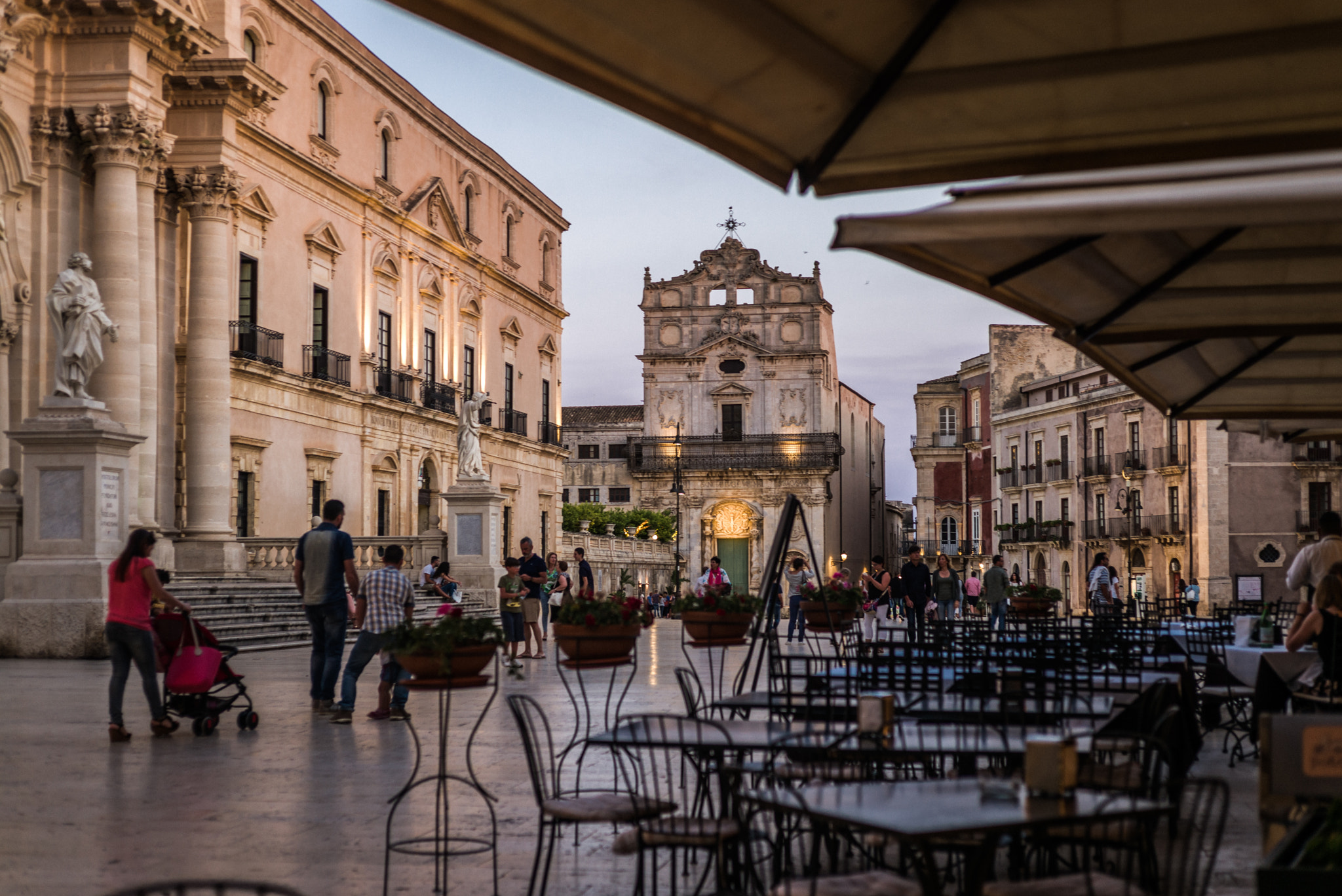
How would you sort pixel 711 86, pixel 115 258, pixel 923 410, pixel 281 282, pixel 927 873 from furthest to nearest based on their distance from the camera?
pixel 923 410 → pixel 281 282 → pixel 115 258 → pixel 711 86 → pixel 927 873

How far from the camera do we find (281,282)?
30656 mm

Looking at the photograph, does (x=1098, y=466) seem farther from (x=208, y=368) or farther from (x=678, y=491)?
(x=208, y=368)

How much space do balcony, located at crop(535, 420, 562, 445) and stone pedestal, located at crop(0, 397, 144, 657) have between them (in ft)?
99.2

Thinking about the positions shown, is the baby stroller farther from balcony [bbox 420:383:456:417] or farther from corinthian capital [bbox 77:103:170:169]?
balcony [bbox 420:383:456:417]

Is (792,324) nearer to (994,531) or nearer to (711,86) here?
(994,531)

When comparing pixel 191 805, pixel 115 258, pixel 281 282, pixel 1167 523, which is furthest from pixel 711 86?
pixel 1167 523

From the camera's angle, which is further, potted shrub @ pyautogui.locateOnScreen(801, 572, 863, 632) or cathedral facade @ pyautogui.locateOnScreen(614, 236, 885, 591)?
cathedral facade @ pyautogui.locateOnScreen(614, 236, 885, 591)

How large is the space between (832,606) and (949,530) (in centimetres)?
6167

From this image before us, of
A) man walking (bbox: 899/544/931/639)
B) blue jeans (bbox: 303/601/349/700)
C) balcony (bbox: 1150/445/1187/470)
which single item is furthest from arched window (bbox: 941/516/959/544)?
blue jeans (bbox: 303/601/349/700)

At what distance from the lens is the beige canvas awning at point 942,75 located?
455 centimetres

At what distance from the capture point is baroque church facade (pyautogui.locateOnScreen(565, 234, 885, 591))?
67.1m

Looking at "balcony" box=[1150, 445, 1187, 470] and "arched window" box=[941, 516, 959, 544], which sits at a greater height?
"balcony" box=[1150, 445, 1187, 470]

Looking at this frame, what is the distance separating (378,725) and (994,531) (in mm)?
56621

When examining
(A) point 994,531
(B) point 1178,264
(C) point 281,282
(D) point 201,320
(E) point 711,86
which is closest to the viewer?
(E) point 711,86
